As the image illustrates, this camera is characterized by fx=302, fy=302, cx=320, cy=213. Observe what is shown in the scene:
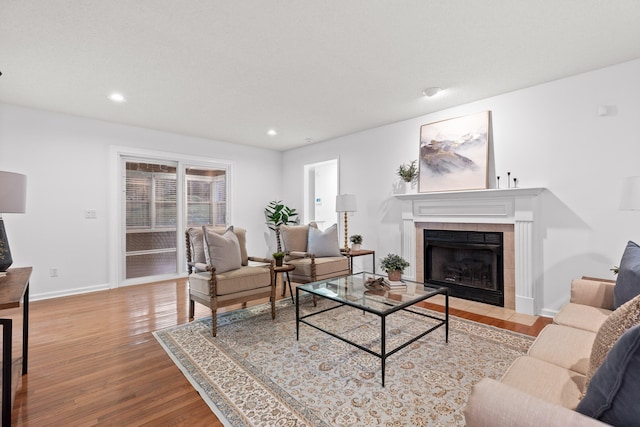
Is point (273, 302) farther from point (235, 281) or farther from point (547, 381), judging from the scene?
point (547, 381)

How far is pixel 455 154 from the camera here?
3.87 meters

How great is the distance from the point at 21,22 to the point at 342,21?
231cm

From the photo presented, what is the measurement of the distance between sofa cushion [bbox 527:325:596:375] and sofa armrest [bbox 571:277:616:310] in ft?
1.99

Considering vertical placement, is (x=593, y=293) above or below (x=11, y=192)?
below

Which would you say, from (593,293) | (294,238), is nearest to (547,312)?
(593,293)

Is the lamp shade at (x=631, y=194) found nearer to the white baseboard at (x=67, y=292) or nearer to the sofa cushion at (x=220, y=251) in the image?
the sofa cushion at (x=220, y=251)

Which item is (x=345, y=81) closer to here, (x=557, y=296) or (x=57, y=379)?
(x=557, y=296)

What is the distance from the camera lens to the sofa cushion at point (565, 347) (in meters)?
1.42

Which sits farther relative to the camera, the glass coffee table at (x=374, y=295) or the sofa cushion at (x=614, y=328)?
the glass coffee table at (x=374, y=295)

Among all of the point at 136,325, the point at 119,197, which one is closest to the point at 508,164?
the point at 136,325

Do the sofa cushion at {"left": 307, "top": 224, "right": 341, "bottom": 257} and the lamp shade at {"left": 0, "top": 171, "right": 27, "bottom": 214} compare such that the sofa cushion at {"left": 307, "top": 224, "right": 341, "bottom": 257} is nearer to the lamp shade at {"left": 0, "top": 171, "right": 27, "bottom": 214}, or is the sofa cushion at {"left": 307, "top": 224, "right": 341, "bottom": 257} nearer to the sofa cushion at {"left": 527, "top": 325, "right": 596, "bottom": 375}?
the sofa cushion at {"left": 527, "top": 325, "right": 596, "bottom": 375}

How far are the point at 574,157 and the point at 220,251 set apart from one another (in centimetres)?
374

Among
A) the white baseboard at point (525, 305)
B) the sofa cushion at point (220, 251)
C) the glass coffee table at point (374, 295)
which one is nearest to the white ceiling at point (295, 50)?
the sofa cushion at point (220, 251)

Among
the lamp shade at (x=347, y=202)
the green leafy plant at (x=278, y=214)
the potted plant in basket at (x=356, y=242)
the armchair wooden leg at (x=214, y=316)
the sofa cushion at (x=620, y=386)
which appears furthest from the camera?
the green leafy plant at (x=278, y=214)
